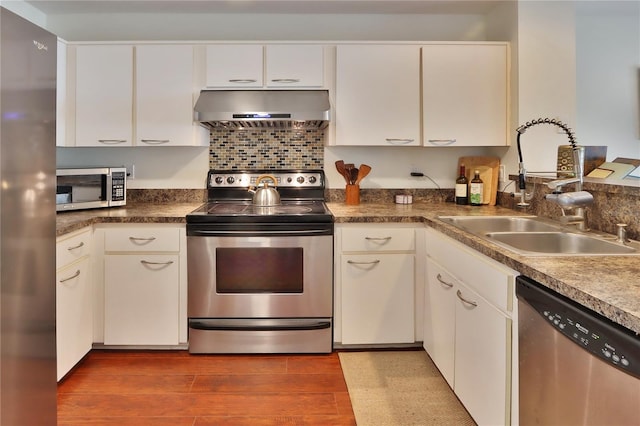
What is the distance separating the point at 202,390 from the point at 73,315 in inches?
30.9

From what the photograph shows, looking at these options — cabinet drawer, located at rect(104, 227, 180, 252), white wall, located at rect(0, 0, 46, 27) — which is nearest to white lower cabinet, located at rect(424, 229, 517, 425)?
cabinet drawer, located at rect(104, 227, 180, 252)

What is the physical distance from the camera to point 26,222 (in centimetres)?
144

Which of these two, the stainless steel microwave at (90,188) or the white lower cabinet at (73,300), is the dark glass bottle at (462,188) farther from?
the white lower cabinet at (73,300)

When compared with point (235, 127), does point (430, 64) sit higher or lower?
higher

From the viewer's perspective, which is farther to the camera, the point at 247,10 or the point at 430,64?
the point at 247,10

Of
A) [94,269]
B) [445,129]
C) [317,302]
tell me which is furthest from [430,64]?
[94,269]

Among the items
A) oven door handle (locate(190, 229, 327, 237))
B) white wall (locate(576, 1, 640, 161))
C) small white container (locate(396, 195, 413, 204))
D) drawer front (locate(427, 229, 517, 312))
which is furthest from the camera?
white wall (locate(576, 1, 640, 161))

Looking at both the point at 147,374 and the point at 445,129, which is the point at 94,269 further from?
the point at 445,129

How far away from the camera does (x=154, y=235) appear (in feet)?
9.09

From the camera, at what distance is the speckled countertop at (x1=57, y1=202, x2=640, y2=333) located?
3.61 feet

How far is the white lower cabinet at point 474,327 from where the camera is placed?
1.64 metres

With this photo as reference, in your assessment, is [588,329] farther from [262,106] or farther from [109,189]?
[109,189]

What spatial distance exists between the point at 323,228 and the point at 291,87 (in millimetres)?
→ 963

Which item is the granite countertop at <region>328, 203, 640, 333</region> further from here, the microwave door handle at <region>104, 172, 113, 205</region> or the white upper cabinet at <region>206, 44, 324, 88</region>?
the microwave door handle at <region>104, 172, 113, 205</region>
